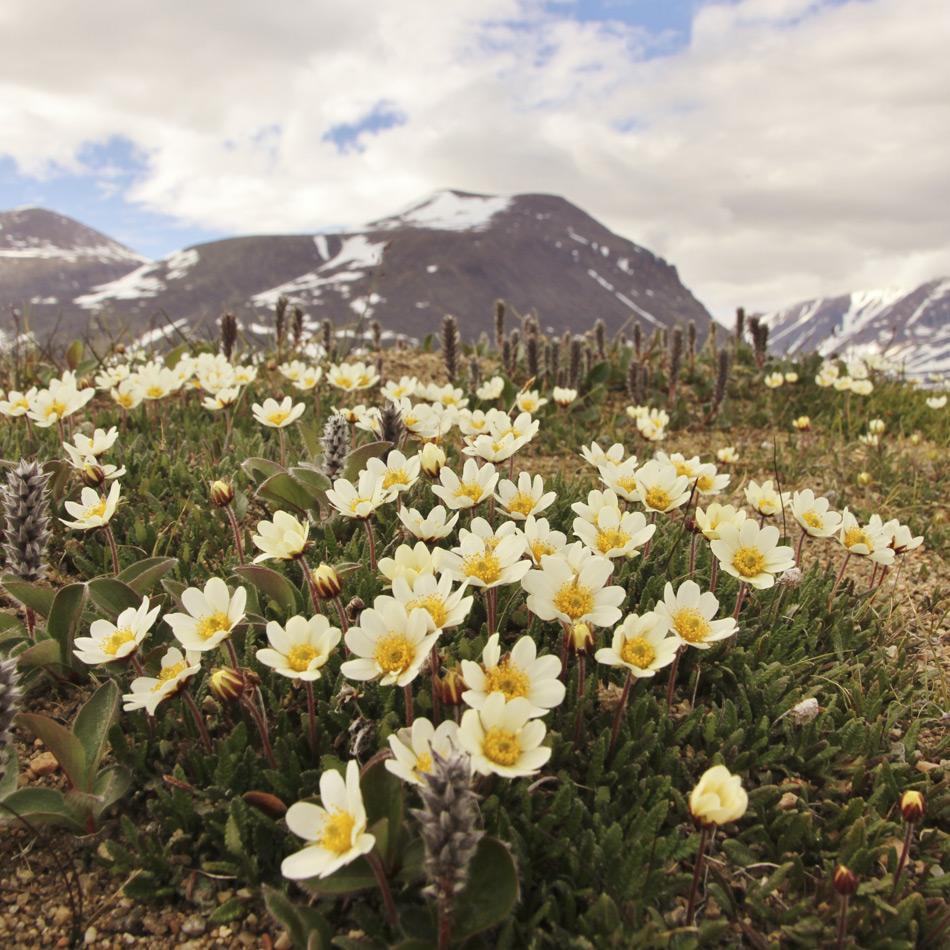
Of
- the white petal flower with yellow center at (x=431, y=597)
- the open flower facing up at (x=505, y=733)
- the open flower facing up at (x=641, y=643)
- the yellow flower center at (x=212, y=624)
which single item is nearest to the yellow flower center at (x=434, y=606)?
the white petal flower with yellow center at (x=431, y=597)

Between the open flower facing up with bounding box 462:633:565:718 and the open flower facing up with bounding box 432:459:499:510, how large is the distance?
873mm

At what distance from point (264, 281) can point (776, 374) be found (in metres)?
203

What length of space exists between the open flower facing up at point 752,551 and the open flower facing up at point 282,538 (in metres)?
1.48

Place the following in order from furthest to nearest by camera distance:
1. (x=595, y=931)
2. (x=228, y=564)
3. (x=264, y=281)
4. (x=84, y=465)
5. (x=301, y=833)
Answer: (x=264, y=281)
(x=228, y=564)
(x=84, y=465)
(x=595, y=931)
(x=301, y=833)

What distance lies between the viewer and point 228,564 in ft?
10.6

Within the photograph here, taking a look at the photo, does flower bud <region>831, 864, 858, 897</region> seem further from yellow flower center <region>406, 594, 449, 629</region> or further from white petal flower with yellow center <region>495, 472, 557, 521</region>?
white petal flower with yellow center <region>495, 472, 557, 521</region>

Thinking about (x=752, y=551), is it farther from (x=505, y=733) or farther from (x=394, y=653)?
(x=394, y=653)

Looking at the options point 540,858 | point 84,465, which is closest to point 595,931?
point 540,858

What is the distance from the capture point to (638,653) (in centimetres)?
216

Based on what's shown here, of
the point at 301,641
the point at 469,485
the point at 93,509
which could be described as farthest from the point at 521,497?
the point at 93,509

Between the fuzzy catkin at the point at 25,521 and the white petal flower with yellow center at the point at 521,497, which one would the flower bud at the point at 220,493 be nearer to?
the fuzzy catkin at the point at 25,521

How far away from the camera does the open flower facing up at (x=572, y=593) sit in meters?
2.22

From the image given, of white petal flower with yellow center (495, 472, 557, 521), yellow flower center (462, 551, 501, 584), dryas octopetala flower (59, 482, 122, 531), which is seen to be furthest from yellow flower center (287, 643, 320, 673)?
dryas octopetala flower (59, 482, 122, 531)

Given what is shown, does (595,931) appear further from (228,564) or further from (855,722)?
(228,564)
